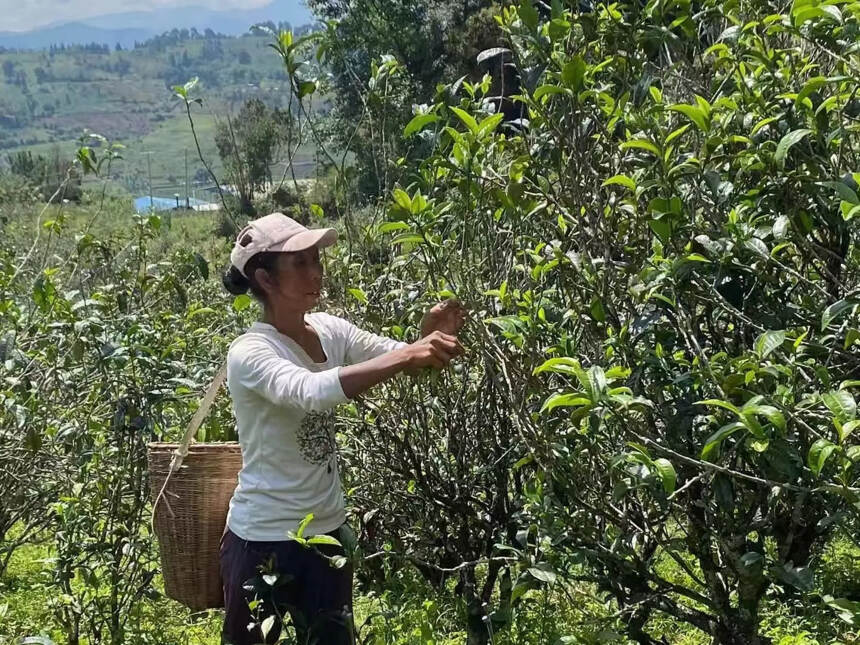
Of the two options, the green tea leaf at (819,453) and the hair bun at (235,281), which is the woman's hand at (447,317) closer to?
the hair bun at (235,281)

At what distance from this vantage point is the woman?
2.56 meters

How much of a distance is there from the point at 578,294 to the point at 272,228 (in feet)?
2.67

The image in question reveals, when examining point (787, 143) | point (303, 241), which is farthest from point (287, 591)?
point (787, 143)

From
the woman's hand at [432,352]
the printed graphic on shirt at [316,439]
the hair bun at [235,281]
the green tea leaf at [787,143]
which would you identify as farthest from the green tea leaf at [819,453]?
the hair bun at [235,281]

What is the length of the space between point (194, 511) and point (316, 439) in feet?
1.64

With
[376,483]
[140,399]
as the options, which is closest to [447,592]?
[376,483]

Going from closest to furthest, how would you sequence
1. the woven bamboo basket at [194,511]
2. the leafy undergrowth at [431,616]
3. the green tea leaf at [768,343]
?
the green tea leaf at [768,343] → the woven bamboo basket at [194,511] → the leafy undergrowth at [431,616]

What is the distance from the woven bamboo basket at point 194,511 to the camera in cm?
285

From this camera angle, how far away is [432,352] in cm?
224

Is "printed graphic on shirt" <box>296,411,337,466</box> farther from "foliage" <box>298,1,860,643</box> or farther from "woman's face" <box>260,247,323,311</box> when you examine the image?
"foliage" <box>298,1,860,643</box>

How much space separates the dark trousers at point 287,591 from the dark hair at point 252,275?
2.17ft

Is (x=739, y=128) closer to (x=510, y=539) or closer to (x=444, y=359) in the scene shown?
(x=444, y=359)

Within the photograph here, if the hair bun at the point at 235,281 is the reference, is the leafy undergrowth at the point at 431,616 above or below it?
below

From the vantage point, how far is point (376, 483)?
12.3 ft
